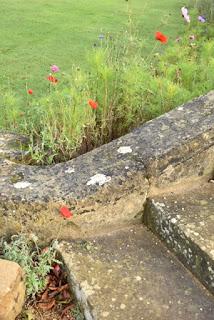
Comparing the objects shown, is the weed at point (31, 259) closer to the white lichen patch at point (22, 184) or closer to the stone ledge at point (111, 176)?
the stone ledge at point (111, 176)

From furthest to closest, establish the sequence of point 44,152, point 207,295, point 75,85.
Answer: point 75,85
point 44,152
point 207,295

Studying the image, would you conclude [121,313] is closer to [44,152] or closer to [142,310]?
[142,310]

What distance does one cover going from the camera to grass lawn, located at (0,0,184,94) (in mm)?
5105

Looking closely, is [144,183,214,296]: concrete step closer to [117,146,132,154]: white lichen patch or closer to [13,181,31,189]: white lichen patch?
[117,146,132,154]: white lichen patch

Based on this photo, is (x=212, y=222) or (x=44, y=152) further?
(x=44, y=152)

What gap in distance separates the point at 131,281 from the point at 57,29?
477 cm

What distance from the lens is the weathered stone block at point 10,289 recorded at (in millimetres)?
1892

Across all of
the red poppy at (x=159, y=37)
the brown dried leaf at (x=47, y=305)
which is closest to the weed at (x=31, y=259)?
the brown dried leaf at (x=47, y=305)

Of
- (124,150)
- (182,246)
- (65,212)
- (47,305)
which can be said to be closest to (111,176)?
(124,150)

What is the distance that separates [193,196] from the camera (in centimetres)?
250

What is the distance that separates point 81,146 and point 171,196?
60 centimetres

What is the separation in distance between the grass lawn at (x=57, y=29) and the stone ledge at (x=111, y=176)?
93.4 inches

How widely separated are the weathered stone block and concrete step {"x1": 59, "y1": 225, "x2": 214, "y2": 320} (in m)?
0.24

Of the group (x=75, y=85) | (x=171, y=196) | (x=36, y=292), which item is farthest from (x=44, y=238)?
(x=75, y=85)
